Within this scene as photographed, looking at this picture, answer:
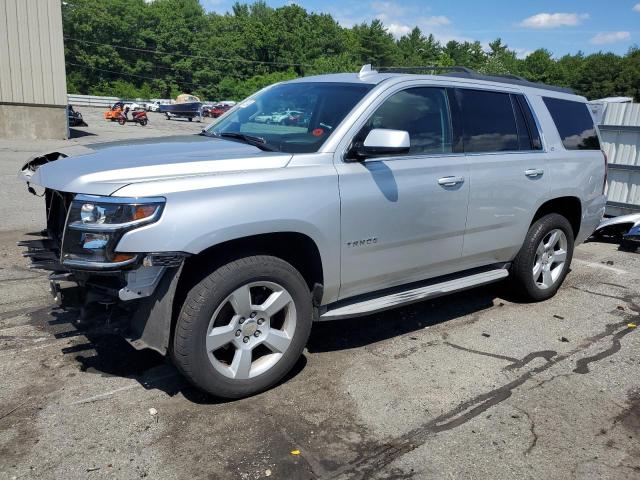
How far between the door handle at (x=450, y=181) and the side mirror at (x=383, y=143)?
624mm

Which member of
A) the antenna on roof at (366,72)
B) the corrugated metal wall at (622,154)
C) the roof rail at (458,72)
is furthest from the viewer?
the corrugated metal wall at (622,154)

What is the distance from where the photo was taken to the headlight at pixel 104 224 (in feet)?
9.74

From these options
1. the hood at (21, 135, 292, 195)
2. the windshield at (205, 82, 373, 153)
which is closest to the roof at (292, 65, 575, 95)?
the windshield at (205, 82, 373, 153)

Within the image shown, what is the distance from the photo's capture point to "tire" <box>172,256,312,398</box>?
318cm

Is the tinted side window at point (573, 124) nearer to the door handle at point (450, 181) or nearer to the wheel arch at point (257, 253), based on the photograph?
the door handle at point (450, 181)

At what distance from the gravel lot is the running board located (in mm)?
436

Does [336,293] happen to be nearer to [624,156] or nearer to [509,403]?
[509,403]

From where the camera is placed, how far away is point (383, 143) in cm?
359

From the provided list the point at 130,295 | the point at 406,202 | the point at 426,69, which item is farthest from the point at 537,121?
the point at 130,295

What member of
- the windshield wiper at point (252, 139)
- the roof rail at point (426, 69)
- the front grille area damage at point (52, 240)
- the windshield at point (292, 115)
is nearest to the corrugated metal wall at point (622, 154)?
the roof rail at point (426, 69)

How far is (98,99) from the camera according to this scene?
60.7 metres

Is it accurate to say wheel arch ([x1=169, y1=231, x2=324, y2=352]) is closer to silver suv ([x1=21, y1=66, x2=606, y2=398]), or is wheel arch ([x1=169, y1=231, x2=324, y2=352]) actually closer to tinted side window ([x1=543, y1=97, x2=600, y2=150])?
silver suv ([x1=21, y1=66, x2=606, y2=398])

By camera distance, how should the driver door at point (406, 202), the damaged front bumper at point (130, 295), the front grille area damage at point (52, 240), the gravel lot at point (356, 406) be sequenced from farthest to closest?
the driver door at point (406, 202), the front grille area damage at point (52, 240), the damaged front bumper at point (130, 295), the gravel lot at point (356, 406)

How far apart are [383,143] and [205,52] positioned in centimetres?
9234
